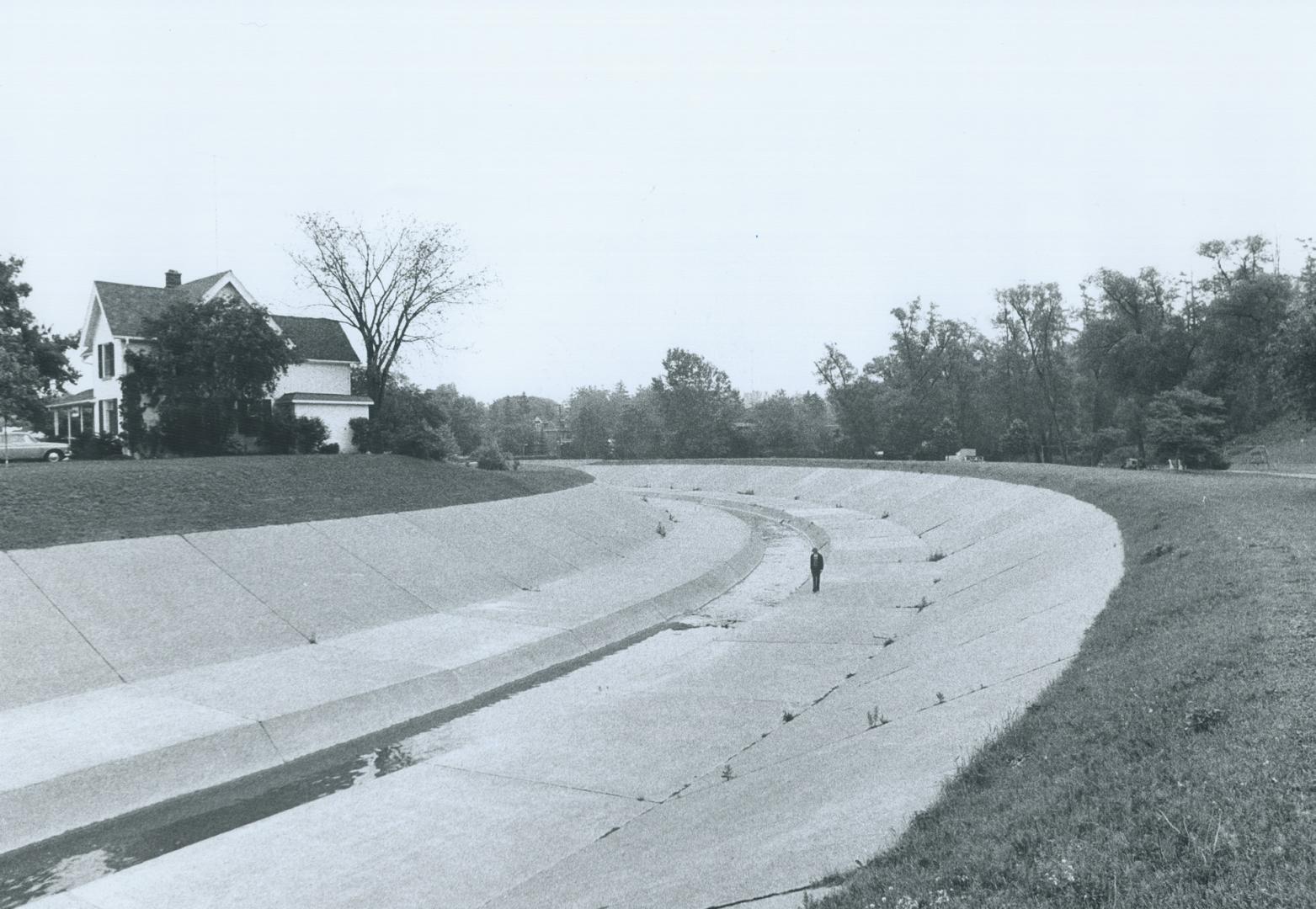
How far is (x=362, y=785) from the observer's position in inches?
391

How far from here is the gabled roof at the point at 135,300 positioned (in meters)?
35.0

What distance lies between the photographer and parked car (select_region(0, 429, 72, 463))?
31.9 meters

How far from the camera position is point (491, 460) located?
49.1 meters

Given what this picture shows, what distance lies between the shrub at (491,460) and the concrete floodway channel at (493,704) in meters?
23.7

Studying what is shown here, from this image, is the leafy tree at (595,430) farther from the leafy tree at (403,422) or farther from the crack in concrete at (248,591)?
the crack in concrete at (248,591)

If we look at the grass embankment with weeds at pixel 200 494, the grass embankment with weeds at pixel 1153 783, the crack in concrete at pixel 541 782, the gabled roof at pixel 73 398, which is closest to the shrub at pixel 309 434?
the grass embankment with weeds at pixel 200 494

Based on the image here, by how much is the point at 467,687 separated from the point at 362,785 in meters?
3.87

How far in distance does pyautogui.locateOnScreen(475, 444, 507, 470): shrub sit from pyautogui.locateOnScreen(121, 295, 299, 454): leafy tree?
17.6 meters

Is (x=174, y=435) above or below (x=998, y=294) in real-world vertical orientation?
below

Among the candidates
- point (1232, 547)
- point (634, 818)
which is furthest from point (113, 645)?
point (1232, 547)

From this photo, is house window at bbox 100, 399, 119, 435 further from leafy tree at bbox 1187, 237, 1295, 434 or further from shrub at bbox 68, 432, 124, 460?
leafy tree at bbox 1187, 237, 1295, 434

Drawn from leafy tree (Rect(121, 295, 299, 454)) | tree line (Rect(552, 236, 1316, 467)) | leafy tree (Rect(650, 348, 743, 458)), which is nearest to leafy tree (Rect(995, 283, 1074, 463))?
tree line (Rect(552, 236, 1316, 467))

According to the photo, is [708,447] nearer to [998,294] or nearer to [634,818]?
[998,294]

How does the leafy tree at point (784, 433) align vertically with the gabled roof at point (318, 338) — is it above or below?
below
